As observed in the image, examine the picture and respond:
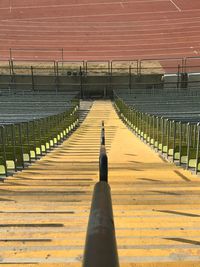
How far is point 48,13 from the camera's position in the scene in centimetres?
4469

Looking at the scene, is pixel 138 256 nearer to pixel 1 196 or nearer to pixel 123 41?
pixel 1 196

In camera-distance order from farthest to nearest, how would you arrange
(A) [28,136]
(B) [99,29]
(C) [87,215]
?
(B) [99,29], (A) [28,136], (C) [87,215]

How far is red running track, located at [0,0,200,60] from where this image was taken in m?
38.4

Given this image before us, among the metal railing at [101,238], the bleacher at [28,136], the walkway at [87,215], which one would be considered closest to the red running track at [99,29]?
the bleacher at [28,136]

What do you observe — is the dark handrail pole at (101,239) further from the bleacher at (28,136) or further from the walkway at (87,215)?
the bleacher at (28,136)

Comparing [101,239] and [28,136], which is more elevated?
[101,239]

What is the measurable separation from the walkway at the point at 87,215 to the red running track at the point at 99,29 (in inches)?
1297

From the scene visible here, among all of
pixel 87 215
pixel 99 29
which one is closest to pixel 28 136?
pixel 87 215

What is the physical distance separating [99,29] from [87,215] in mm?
40710

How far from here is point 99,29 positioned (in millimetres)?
42094

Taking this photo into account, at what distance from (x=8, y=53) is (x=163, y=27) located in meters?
18.0

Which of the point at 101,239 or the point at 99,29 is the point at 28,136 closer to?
the point at 101,239

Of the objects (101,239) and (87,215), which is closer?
(101,239)

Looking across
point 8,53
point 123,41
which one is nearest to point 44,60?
point 8,53
